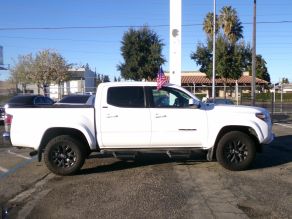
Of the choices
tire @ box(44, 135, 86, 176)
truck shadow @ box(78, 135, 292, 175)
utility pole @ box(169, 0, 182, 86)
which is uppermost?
utility pole @ box(169, 0, 182, 86)

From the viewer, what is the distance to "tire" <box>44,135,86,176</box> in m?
9.73

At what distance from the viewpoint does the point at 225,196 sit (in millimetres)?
7836

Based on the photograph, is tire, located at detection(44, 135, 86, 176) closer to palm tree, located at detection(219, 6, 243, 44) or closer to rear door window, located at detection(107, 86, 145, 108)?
rear door window, located at detection(107, 86, 145, 108)

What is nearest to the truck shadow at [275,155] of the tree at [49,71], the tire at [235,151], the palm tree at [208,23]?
the tire at [235,151]

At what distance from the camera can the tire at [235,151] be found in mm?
9977

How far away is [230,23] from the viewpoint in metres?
59.2

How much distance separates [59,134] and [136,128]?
1.63m

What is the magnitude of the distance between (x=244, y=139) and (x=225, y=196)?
2.46 metres

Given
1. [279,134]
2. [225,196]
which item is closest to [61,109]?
[225,196]

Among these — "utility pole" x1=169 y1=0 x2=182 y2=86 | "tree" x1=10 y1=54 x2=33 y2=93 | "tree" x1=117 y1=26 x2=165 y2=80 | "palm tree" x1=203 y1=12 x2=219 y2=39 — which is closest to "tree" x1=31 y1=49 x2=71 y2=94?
"tree" x1=10 y1=54 x2=33 y2=93

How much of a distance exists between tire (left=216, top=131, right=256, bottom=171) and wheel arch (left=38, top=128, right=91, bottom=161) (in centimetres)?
286

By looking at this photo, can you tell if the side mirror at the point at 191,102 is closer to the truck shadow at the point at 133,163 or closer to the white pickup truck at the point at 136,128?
the white pickup truck at the point at 136,128

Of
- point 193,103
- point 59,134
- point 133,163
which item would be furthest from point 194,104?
point 59,134

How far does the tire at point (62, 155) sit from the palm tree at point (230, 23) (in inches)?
2022
